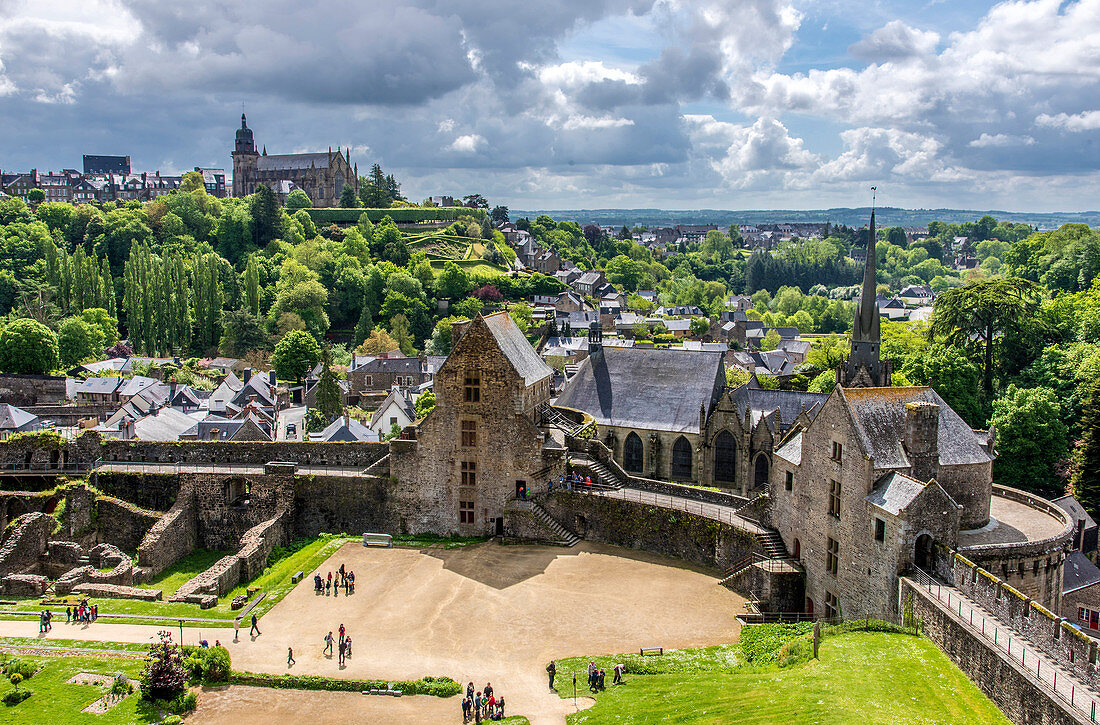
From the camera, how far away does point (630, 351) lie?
53938 mm

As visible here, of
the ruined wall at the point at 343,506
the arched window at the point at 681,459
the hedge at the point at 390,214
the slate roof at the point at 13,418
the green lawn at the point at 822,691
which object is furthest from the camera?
the hedge at the point at 390,214

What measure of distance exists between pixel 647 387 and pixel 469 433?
14.2 metres

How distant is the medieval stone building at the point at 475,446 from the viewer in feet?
136

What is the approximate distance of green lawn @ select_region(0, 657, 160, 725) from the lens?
25.4 meters

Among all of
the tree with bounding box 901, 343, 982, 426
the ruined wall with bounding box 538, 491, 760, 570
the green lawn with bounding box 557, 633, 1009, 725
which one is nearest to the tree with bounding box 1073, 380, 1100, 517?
the tree with bounding box 901, 343, 982, 426

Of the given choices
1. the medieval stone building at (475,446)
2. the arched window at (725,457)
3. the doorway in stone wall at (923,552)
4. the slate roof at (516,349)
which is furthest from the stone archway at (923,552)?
the arched window at (725,457)

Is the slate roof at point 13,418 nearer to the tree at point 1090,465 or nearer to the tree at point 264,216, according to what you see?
the tree at point 1090,465

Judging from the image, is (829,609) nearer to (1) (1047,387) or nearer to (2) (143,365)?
(1) (1047,387)

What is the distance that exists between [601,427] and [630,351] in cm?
617

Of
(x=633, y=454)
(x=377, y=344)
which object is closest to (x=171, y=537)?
(x=633, y=454)

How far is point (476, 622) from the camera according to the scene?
31969 millimetres

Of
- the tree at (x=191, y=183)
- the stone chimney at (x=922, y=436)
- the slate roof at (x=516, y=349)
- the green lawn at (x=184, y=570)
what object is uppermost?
the tree at (x=191, y=183)

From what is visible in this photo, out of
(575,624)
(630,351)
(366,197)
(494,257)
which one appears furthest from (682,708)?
(366,197)

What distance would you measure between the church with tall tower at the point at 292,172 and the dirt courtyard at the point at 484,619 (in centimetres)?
15837
